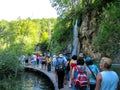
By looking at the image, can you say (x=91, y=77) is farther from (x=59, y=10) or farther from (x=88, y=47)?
(x=59, y=10)

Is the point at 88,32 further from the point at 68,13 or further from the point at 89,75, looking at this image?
the point at 89,75

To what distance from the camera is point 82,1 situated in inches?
1358

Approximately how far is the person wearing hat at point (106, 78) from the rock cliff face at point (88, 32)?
79.1 ft

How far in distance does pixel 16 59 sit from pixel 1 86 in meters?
3.77

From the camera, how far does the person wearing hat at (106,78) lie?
561 cm

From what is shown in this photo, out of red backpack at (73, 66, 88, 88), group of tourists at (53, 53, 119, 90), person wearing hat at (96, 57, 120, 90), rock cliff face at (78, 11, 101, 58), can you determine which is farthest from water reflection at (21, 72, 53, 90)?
person wearing hat at (96, 57, 120, 90)

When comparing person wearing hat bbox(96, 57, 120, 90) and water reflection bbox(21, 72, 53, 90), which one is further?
water reflection bbox(21, 72, 53, 90)

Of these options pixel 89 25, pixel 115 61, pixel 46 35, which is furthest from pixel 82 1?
pixel 46 35

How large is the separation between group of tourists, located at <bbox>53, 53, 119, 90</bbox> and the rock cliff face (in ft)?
47.9

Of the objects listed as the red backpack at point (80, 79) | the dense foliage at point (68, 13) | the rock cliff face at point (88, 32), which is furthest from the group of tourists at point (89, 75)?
the dense foliage at point (68, 13)

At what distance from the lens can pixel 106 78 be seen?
5.66 metres

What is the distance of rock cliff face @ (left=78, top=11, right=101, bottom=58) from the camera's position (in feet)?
102

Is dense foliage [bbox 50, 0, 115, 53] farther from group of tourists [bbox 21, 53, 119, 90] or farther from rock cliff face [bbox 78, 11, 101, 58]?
group of tourists [bbox 21, 53, 119, 90]

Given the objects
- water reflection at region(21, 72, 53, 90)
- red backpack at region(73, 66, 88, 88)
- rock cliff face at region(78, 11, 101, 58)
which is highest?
rock cliff face at region(78, 11, 101, 58)
